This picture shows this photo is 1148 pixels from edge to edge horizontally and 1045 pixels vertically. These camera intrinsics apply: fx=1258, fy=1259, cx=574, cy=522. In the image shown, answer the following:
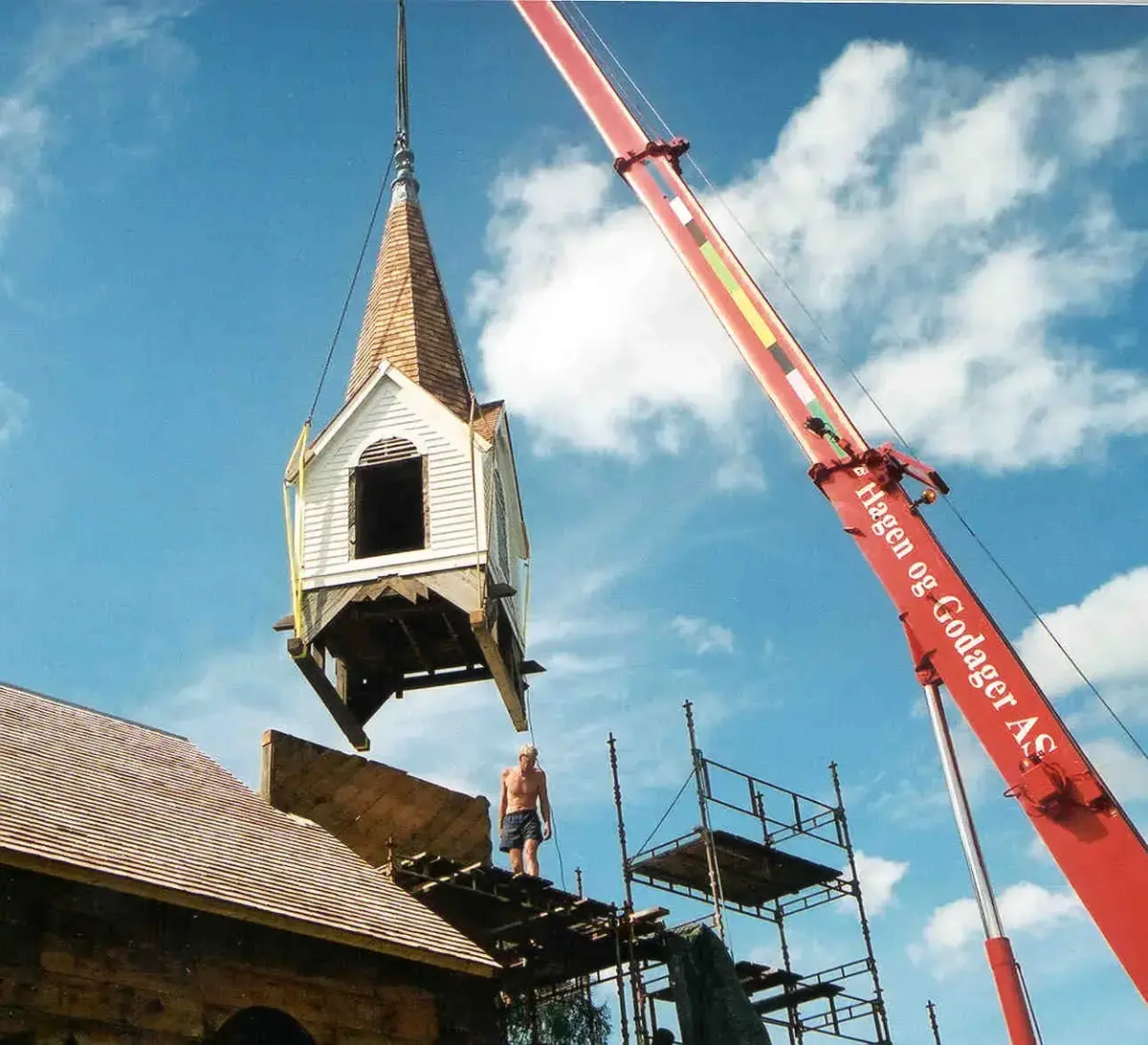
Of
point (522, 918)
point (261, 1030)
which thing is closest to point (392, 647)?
point (522, 918)

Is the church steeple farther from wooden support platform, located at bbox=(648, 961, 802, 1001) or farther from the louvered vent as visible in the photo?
wooden support platform, located at bbox=(648, 961, 802, 1001)

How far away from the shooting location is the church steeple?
2061cm

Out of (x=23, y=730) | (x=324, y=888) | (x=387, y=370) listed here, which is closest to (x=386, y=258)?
(x=387, y=370)

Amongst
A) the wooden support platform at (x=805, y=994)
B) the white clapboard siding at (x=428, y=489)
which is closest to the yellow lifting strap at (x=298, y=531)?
the white clapboard siding at (x=428, y=489)

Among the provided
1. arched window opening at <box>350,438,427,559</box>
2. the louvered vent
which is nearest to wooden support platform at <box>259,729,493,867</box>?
arched window opening at <box>350,438,427,559</box>

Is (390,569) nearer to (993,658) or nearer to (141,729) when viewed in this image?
(141,729)

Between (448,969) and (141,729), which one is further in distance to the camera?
(141,729)

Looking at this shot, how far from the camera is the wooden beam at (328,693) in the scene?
1806 centimetres

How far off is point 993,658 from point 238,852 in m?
7.85

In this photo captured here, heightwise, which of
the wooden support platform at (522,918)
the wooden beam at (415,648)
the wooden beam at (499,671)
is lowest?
the wooden support platform at (522,918)

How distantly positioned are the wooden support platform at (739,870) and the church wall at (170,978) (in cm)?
666

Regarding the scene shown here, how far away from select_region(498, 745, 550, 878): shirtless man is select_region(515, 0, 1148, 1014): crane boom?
18.0 feet

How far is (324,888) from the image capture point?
13.2m

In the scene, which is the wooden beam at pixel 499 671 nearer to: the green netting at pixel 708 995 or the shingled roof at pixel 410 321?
the shingled roof at pixel 410 321
